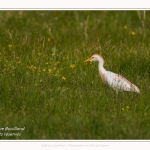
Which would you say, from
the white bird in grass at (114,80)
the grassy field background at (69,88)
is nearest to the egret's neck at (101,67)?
the white bird in grass at (114,80)

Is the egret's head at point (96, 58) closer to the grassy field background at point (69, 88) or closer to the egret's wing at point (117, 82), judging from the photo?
the grassy field background at point (69, 88)

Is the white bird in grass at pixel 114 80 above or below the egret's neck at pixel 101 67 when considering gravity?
below

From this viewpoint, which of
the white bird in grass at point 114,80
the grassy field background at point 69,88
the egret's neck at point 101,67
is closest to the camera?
the grassy field background at point 69,88

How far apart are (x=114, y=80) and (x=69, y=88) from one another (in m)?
0.73

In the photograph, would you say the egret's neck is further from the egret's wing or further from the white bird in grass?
the egret's wing

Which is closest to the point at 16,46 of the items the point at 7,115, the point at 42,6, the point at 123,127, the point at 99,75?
the point at 42,6

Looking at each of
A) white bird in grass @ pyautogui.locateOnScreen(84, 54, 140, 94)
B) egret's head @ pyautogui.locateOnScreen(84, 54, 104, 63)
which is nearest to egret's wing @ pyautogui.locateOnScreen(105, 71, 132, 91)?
white bird in grass @ pyautogui.locateOnScreen(84, 54, 140, 94)

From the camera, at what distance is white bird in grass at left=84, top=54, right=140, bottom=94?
8812mm

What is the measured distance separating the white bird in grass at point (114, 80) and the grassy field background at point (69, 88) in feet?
0.32

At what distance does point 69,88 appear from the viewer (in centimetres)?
886

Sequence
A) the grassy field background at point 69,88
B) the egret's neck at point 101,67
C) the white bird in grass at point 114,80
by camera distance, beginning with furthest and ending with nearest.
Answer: the egret's neck at point 101,67, the white bird in grass at point 114,80, the grassy field background at point 69,88

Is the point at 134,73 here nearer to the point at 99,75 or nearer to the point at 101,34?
the point at 99,75

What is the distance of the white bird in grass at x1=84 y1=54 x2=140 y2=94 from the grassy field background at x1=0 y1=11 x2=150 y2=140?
99 millimetres

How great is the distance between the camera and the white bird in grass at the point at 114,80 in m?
8.81
